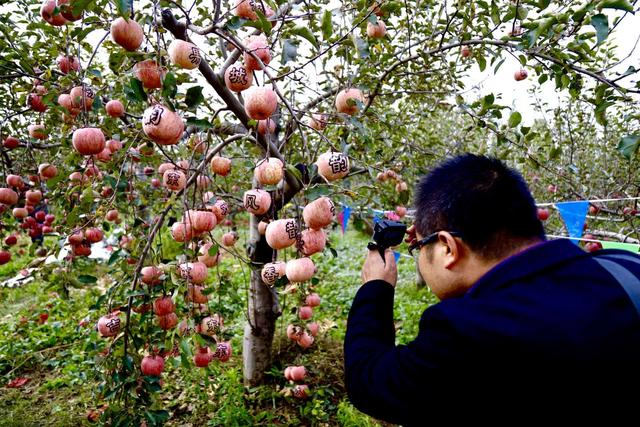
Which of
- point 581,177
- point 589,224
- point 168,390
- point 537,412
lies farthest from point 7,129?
point 589,224

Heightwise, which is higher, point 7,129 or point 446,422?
point 7,129

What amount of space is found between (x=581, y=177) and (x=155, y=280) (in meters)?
4.31

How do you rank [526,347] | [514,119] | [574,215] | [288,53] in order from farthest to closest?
[574,215] < [514,119] < [288,53] < [526,347]

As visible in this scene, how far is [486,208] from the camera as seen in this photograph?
0.95m

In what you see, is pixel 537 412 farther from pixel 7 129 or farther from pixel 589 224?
pixel 589 224

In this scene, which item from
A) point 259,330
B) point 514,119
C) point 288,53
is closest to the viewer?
point 288,53

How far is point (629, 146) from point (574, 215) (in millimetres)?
2205

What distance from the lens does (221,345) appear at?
6.19ft

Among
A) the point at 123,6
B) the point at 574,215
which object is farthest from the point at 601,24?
the point at 574,215

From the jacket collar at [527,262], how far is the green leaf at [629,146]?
489mm

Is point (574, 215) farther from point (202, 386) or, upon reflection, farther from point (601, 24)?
point (202, 386)

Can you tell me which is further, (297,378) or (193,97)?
(297,378)

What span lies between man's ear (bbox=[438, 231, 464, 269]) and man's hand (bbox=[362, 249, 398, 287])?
0.80 feet

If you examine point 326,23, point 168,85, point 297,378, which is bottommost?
point 297,378
